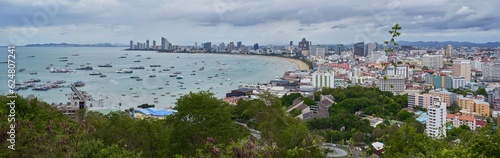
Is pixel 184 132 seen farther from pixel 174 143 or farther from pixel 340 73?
pixel 340 73

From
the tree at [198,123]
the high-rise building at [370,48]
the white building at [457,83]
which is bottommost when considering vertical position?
the white building at [457,83]

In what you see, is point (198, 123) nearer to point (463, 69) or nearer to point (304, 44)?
point (463, 69)

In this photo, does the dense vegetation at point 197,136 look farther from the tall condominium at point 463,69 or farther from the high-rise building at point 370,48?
the high-rise building at point 370,48

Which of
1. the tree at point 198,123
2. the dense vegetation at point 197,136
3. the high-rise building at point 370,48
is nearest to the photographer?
the dense vegetation at point 197,136

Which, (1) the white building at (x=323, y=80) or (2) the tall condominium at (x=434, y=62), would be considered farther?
(2) the tall condominium at (x=434, y=62)

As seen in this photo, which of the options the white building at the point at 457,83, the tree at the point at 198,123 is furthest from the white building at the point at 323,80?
the tree at the point at 198,123

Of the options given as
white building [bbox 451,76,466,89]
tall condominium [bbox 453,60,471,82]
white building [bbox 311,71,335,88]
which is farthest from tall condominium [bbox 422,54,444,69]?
white building [bbox 311,71,335,88]

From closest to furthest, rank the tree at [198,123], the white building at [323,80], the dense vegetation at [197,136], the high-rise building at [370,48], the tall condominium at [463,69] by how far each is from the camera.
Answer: the dense vegetation at [197,136] < the tree at [198,123] < the white building at [323,80] < the tall condominium at [463,69] < the high-rise building at [370,48]

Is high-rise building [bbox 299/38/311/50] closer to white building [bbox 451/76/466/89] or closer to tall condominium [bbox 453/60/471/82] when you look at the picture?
tall condominium [bbox 453/60/471/82]

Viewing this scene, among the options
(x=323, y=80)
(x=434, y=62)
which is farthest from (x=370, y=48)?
(x=323, y=80)
